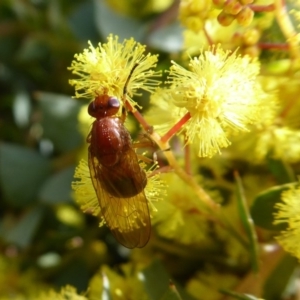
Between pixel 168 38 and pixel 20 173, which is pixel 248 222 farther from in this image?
pixel 20 173

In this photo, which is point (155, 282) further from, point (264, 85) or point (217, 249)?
point (264, 85)

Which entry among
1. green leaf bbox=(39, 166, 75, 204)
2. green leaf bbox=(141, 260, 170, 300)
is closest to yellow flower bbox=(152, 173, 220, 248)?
green leaf bbox=(141, 260, 170, 300)

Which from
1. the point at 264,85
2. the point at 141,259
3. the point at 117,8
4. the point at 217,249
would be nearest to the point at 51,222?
the point at 141,259

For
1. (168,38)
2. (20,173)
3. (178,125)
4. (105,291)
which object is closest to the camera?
(178,125)

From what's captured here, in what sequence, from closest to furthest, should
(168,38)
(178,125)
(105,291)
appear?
(178,125)
(105,291)
(168,38)

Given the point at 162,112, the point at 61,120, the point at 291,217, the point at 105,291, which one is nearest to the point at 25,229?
the point at 61,120

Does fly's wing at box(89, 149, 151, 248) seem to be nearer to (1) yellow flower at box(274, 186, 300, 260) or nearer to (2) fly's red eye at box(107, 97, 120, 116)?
(2) fly's red eye at box(107, 97, 120, 116)

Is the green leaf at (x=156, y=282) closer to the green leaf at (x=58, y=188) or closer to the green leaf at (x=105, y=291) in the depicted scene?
the green leaf at (x=105, y=291)
